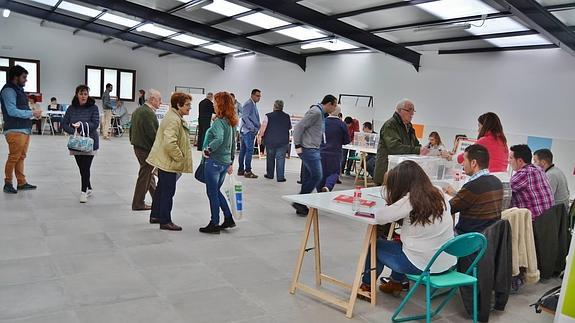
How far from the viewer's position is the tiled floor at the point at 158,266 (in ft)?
9.16

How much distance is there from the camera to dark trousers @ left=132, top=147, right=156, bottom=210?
187 inches

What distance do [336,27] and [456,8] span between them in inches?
94.9

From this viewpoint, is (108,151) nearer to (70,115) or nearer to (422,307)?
(70,115)

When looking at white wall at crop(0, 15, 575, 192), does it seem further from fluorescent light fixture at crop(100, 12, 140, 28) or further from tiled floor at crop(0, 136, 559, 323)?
tiled floor at crop(0, 136, 559, 323)

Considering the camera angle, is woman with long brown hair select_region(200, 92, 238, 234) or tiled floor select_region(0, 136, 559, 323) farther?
woman with long brown hair select_region(200, 92, 238, 234)

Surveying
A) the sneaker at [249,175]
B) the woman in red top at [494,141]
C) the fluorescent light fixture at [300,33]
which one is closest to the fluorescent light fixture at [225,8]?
the fluorescent light fixture at [300,33]

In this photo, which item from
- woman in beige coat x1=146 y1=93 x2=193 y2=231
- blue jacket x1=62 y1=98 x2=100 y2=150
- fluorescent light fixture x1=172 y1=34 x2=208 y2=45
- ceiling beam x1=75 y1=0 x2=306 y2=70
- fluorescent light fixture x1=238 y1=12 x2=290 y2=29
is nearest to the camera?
woman in beige coat x1=146 y1=93 x2=193 y2=231

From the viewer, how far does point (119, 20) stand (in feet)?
41.3

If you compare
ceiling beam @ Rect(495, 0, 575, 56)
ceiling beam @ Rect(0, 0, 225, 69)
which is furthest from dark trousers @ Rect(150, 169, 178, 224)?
ceiling beam @ Rect(0, 0, 225, 69)

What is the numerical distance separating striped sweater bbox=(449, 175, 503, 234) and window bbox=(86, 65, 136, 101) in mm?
14647

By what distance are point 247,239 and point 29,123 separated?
3.02 metres

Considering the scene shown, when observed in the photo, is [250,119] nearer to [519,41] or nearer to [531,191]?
[519,41]

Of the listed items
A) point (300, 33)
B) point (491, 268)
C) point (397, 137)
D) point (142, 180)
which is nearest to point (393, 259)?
point (491, 268)

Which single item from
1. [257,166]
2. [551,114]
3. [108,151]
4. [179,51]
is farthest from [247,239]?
[179,51]
